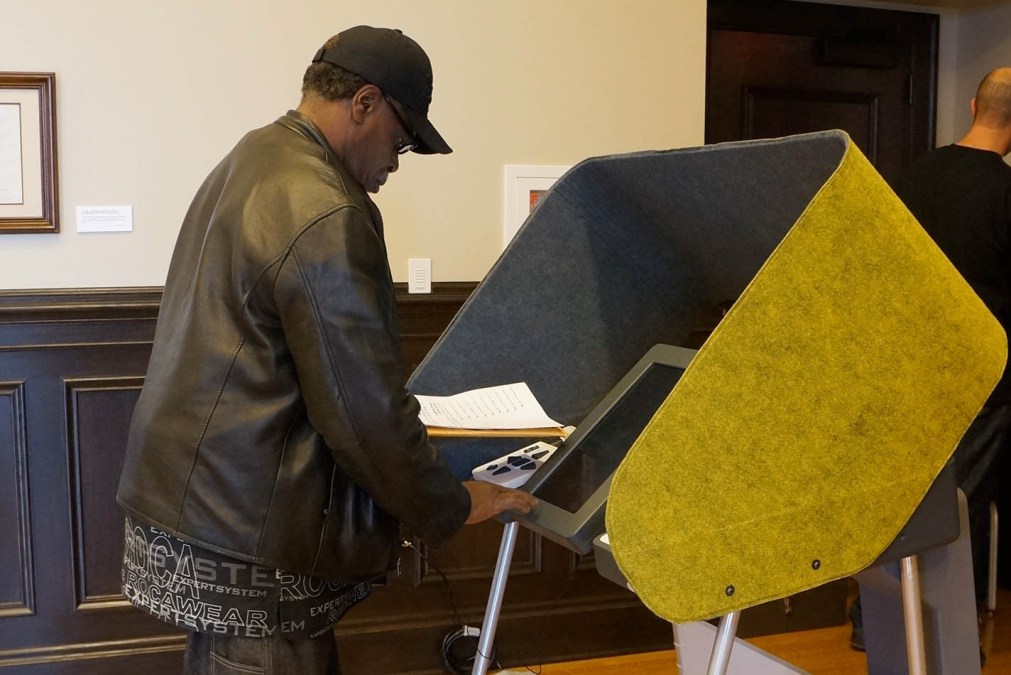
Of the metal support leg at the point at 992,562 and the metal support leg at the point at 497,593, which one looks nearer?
the metal support leg at the point at 497,593

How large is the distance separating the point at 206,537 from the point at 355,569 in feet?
0.71

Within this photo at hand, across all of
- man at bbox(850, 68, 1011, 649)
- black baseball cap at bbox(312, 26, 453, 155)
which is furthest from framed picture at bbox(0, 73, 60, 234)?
man at bbox(850, 68, 1011, 649)

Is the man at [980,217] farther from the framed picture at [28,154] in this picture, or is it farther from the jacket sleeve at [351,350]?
the framed picture at [28,154]

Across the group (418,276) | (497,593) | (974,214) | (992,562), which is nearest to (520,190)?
(418,276)

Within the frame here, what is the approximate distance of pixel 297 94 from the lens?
266 cm

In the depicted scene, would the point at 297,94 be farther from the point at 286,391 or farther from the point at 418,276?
the point at 286,391

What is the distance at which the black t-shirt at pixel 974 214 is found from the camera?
9.13ft

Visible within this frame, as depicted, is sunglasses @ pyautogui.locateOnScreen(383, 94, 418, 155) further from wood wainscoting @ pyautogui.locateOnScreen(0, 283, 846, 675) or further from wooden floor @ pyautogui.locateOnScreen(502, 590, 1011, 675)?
wooden floor @ pyautogui.locateOnScreen(502, 590, 1011, 675)

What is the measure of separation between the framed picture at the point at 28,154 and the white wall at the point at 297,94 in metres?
0.04

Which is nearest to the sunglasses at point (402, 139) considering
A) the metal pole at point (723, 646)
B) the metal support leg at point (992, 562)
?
the metal pole at point (723, 646)

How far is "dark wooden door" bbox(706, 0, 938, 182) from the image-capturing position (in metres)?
3.63

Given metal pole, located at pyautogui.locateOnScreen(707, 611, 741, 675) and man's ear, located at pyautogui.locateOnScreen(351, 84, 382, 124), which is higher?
man's ear, located at pyautogui.locateOnScreen(351, 84, 382, 124)

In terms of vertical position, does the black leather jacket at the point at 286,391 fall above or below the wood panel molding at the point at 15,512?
above

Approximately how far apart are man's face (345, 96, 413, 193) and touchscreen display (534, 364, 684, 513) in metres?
0.54
